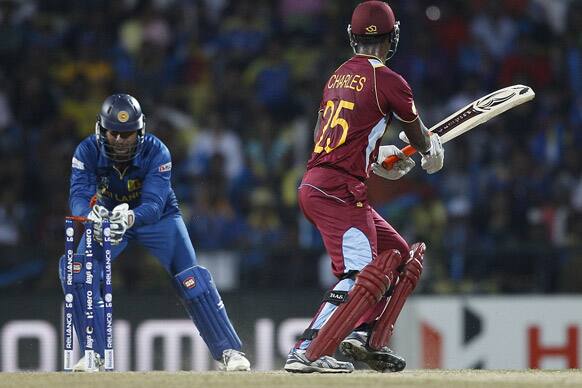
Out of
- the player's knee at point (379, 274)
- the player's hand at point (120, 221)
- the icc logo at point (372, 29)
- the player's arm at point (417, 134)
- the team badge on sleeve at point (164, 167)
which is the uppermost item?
the icc logo at point (372, 29)

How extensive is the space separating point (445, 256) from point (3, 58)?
184 inches

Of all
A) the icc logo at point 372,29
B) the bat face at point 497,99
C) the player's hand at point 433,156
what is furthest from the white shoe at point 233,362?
the icc logo at point 372,29

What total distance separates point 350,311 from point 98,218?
1.60 metres

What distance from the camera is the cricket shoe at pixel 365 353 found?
22.4ft

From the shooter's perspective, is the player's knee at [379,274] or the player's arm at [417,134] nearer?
the player's knee at [379,274]

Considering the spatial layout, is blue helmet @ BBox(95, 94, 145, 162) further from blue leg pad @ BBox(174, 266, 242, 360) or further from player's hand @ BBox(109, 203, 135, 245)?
blue leg pad @ BBox(174, 266, 242, 360)

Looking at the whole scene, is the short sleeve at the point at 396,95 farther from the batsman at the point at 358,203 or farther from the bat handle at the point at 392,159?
the bat handle at the point at 392,159

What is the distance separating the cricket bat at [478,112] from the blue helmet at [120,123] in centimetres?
167

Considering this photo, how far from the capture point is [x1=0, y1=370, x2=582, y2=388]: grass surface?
612 centimetres

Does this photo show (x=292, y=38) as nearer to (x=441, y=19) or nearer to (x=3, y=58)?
(x=441, y=19)

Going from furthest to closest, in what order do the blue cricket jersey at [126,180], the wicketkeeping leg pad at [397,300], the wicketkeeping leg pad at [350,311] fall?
the blue cricket jersey at [126,180], the wicketkeeping leg pad at [397,300], the wicketkeeping leg pad at [350,311]

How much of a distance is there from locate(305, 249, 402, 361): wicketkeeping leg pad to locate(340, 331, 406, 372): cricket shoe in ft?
0.51

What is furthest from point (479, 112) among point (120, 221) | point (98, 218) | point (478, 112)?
point (98, 218)

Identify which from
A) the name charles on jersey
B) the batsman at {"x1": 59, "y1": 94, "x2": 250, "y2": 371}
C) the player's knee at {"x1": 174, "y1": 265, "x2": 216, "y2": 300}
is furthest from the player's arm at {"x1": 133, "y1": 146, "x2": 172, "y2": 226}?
the name charles on jersey
